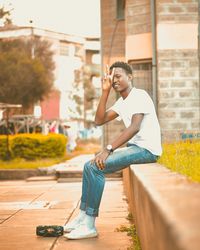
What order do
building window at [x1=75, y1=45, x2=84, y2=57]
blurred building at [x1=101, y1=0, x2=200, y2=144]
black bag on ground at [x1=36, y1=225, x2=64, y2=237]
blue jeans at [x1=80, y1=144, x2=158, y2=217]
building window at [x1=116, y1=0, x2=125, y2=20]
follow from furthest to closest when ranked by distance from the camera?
building window at [x1=75, y1=45, x2=84, y2=57] < building window at [x1=116, y1=0, x2=125, y2=20] < blurred building at [x1=101, y1=0, x2=200, y2=144] < black bag on ground at [x1=36, y1=225, x2=64, y2=237] < blue jeans at [x1=80, y1=144, x2=158, y2=217]

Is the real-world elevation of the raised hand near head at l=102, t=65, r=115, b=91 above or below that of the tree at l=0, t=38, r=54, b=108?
below

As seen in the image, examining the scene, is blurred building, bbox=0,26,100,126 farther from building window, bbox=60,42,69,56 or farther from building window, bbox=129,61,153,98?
building window, bbox=129,61,153,98

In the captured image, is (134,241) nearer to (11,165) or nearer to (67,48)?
(11,165)

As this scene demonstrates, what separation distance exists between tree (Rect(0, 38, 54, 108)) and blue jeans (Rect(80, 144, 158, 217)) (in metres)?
35.1

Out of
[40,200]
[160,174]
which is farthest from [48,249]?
[40,200]

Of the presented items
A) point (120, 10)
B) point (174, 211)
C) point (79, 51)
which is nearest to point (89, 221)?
point (174, 211)

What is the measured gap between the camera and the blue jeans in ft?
18.0

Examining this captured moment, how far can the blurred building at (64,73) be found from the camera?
52406mm

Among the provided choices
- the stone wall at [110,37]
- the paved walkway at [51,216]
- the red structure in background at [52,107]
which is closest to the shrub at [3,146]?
the stone wall at [110,37]

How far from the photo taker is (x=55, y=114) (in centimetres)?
5525

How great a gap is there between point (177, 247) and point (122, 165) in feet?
11.5

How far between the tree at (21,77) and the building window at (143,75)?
25969mm

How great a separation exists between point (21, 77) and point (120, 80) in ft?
117

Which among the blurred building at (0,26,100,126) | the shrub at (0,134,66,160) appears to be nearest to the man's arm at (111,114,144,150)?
the shrub at (0,134,66,160)
